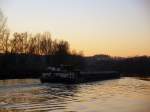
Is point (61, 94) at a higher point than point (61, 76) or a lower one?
lower

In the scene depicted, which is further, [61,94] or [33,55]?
[33,55]

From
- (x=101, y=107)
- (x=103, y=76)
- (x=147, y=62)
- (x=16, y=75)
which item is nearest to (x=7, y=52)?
(x=16, y=75)

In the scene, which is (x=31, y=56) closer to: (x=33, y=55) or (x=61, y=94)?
(x=33, y=55)

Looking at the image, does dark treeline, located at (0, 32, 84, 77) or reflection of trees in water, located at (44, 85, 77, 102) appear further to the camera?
dark treeline, located at (0, 32, 84, 77)

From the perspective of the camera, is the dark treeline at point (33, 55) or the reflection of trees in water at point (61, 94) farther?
the dark treeline at point (33, 55)

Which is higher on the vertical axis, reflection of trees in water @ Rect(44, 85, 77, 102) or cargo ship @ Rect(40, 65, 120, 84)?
cargo ship @ Rect(40, 65, 120, 84)

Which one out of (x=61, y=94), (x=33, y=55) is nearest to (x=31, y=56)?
(x=33, y=55)

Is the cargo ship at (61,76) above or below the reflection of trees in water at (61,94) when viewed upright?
above

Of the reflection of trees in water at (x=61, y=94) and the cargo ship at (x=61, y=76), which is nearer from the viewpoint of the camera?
the reflection of trees in water at (x=61, y=94)

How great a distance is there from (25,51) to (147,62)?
135 ft

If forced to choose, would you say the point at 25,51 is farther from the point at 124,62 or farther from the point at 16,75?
the point at 124,62

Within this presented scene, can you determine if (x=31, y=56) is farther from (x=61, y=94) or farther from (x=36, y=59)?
(x=61, y=94)

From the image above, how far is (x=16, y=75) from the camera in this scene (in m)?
49.9

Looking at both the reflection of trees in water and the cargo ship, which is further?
the cargo ship
